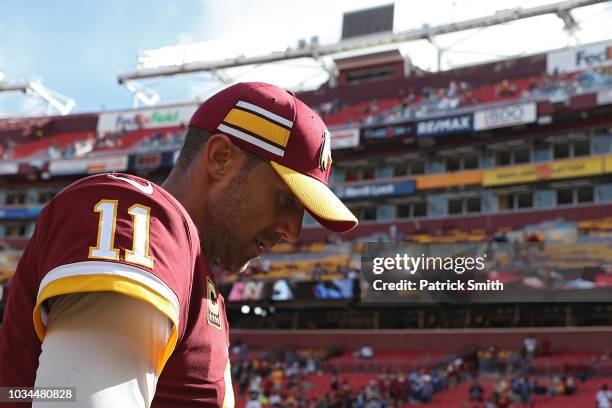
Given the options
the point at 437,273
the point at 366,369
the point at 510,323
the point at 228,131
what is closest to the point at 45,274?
the point at 228,131

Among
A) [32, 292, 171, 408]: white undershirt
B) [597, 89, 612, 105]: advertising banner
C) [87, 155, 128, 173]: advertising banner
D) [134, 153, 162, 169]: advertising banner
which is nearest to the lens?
[32, 292, 171, 408]: white undershirt

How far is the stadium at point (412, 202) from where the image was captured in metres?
23.2

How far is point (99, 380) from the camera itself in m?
0.96

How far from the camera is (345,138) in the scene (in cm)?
3666

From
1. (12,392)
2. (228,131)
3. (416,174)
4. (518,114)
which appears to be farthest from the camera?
(416,174)

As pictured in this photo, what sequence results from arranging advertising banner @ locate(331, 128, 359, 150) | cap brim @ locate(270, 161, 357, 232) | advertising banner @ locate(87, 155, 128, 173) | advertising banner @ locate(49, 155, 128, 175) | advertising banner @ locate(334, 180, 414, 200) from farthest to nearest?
advertising banner @ locate(49, 155, 128, 175) → advertising banner @ locate(87, 155, 128, 173) → advertising banner @ locate(331, 128, 359, 150) → advertising banner @ locate(334, 180, 414, 200) → cap brim @ locate(270, 161, 357, 232)

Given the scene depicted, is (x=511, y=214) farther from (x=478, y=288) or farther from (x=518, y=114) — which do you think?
(x=478, y=288)

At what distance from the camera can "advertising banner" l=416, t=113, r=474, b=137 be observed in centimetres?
3366

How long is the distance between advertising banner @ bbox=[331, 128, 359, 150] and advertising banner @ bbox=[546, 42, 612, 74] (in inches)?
398

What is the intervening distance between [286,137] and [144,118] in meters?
46.2

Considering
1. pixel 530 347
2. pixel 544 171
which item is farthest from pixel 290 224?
pixel 544 171

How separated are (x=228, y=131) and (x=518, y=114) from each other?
33010mm

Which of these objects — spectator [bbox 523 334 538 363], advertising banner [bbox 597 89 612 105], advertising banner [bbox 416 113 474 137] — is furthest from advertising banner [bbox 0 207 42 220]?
advertising banner [bbox 597 89 612 105]

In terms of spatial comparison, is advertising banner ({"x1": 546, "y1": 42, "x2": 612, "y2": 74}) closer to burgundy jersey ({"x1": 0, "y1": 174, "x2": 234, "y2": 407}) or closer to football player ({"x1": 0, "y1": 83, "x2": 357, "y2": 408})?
football player ({"x1": 0, "y1": 83, "x2": 357, "y2": 408})
